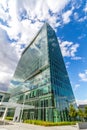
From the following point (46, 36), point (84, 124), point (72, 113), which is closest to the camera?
point (84, 124)

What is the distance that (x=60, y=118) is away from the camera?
106ft

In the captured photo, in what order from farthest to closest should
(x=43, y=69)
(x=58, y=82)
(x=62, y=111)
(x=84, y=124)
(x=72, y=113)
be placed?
1. (x=43, y=69)
2. (x=58, y=82)
3. (x=62, y=111)
4. (x=72, y=113)
5. (x=84, y=124)

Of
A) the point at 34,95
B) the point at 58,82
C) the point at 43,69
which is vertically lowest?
the point at 34,95

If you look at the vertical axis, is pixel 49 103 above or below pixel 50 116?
above

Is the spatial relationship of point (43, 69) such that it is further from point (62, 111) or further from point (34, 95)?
point (62, 111)

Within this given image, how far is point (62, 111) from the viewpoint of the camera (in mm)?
33719

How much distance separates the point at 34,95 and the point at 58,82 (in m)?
8.73

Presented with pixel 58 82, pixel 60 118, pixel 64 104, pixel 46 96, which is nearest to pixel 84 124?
pixel 60 118

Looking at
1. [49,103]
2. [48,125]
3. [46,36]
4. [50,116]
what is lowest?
[48,125]

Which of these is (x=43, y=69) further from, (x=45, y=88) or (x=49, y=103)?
(x=49, y=103)

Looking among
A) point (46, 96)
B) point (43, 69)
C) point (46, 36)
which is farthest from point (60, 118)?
point (46, 36)

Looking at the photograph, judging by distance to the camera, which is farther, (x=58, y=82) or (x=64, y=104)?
(x=58, y=82)

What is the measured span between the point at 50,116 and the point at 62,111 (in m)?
3.63

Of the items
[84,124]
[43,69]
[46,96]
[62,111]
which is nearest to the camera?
[84,124]
